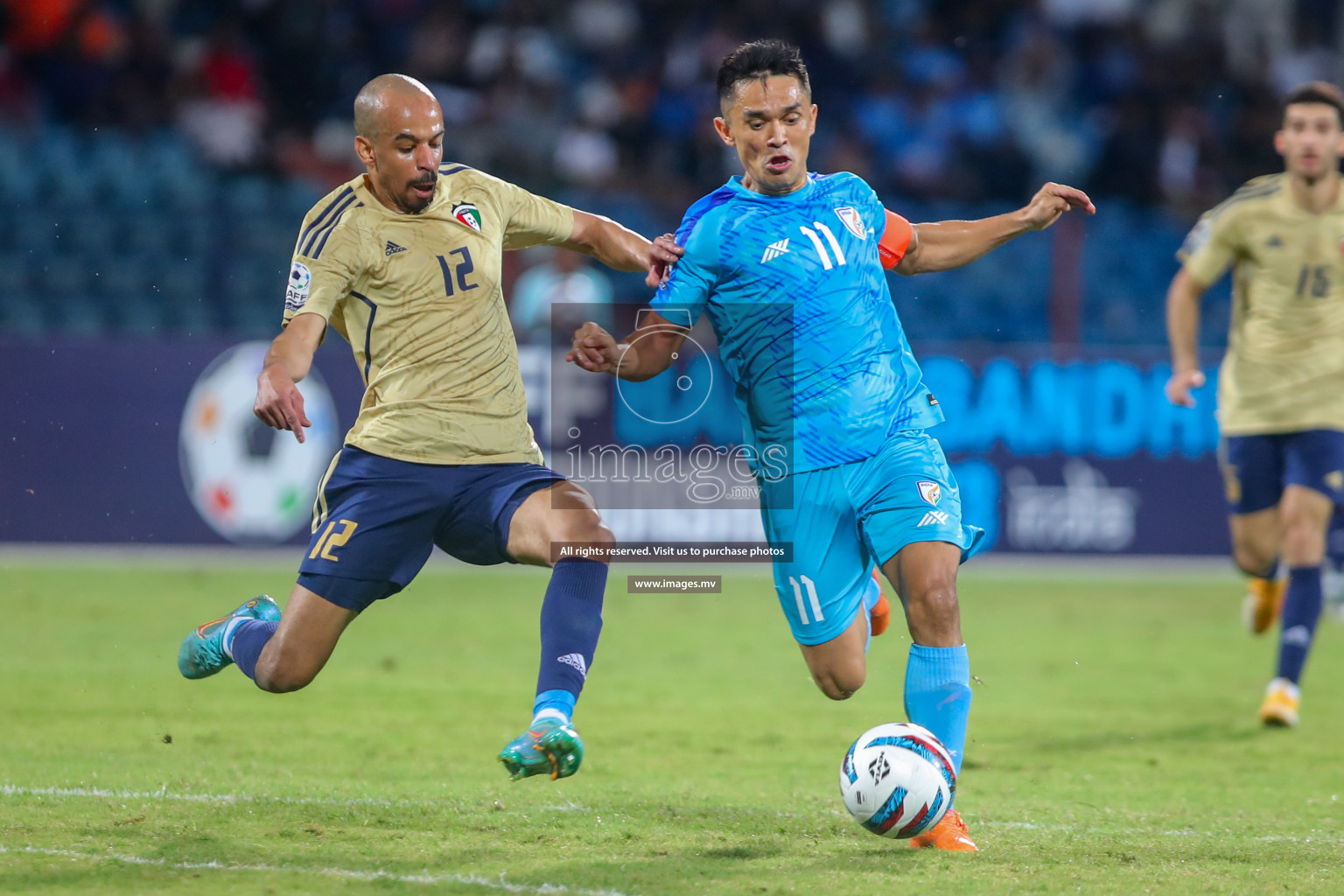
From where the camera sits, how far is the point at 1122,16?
17453 millimetres

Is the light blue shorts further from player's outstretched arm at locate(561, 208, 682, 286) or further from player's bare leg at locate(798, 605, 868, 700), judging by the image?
player's outstretched arm at locate(561, 208, 682, 286)

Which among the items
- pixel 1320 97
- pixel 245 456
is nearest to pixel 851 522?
pixel 1320 97

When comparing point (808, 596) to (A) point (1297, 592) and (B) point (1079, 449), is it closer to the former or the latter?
(A) point (1297, 592)

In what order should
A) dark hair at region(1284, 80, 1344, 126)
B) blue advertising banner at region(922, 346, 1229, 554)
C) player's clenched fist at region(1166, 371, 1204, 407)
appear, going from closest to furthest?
1. dark hair at region(1284, 80, 1344, 126)
2. player's clenched fist at region(1166, 371, 1204, 407)
3. blue advertising banner at region(922, 346, 1229, 554)

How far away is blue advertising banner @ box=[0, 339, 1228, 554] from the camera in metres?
12.0

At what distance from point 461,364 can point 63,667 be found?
406 centimetres

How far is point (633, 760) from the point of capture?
6.36m

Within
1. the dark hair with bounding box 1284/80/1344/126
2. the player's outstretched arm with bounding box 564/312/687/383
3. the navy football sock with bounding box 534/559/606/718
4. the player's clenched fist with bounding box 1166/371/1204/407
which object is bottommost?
the navy football sock with bounding box 534/559/606/718

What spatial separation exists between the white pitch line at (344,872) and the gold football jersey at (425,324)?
1.44m

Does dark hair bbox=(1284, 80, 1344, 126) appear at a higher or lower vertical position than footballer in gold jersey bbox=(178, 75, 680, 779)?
higher

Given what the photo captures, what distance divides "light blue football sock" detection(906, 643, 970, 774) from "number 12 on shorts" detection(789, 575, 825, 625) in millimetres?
484

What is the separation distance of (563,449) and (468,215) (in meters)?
7.06

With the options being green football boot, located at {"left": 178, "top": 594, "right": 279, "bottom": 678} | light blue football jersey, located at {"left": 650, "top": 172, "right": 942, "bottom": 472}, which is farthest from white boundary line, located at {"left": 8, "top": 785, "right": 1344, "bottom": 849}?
light blue football jersey, located at {"left": 650, "top": 172, "right": 942, "bottom": 472}

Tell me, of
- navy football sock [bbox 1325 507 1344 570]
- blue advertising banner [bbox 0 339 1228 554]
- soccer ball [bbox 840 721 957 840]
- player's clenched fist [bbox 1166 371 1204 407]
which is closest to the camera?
soccer ball [bbox 840 721 957 840]
